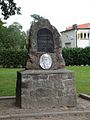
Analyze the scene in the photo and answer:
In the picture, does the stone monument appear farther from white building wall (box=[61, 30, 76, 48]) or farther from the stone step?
white building wall (box=[61, 30, 76, 48])

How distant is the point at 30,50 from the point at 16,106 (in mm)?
1796

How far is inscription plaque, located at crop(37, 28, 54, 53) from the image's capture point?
463 inches

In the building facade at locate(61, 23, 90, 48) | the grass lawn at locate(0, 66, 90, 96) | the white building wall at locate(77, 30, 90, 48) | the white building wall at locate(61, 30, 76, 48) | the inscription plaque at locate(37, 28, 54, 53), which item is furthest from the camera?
the white building wall at locate(77, 30, 90, 48)

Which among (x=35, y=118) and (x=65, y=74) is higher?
(x=65, y=74)

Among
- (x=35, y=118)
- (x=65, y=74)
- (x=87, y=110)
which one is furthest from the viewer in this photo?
(x=65, y=74)

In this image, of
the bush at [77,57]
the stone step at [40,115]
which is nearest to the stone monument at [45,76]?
the stone step at [40,115]

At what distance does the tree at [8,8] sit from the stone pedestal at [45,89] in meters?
12.6

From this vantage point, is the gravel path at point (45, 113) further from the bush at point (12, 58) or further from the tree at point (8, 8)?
the bush at point (12, 58)

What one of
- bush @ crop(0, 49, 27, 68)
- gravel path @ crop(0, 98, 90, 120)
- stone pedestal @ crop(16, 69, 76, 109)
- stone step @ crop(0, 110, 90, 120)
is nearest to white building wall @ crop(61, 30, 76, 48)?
bush @ crop(0, 49, 27, 68)

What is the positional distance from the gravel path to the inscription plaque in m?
1.96

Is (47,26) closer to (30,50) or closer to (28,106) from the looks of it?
(30,50)

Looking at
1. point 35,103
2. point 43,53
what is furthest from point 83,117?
point 43,53

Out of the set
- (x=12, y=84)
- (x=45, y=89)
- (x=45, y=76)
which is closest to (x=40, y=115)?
(x=45, y=89)

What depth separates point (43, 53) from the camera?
11.7 meters
